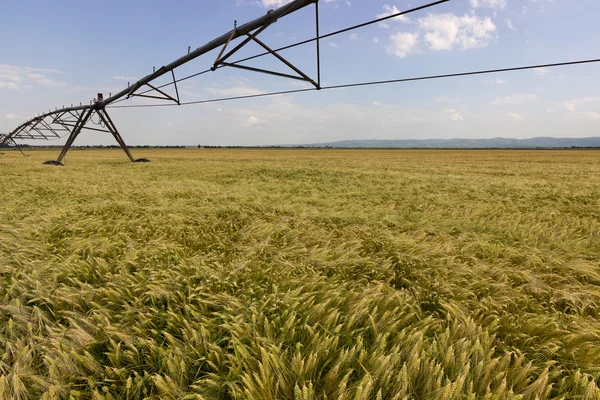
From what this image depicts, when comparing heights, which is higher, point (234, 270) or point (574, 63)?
point (574, 63)

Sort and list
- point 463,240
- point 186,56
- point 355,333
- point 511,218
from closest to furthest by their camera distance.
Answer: point 355,333, point 463,240, point 511,218, point 186,56

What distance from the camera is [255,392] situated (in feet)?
4.37

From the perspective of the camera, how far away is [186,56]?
9125 millimetres

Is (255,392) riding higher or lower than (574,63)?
lower

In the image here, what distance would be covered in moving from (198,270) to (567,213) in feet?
25.3

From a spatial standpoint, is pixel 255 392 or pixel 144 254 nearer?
pixel 255 392

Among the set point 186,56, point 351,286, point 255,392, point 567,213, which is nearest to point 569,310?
point 351,286

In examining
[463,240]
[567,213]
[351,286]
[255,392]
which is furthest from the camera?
[567,213]

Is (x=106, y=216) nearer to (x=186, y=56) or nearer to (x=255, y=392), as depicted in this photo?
(x=255, y=392)

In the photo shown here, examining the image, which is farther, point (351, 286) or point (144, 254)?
point (144, 254)

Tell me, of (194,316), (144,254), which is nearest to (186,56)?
(144,254)

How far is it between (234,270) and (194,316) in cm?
72

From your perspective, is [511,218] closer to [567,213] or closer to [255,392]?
[567,213]

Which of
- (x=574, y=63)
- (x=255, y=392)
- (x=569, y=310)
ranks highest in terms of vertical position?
(x=574, y=63)
